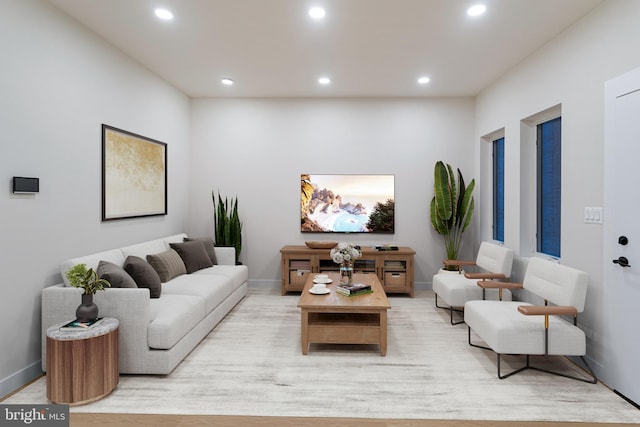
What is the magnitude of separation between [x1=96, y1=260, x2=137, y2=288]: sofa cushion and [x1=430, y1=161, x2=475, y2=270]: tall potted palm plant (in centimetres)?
399

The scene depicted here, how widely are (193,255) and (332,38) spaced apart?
2.93 m

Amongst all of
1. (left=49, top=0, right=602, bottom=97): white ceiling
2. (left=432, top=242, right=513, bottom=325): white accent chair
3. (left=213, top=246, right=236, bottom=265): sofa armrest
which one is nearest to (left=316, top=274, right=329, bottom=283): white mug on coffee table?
(left=432, top=242, right=513, bottom=325): white accent chair

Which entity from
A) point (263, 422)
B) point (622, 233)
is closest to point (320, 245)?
point (263, 422)

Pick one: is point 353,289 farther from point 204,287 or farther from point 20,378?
point 20,378

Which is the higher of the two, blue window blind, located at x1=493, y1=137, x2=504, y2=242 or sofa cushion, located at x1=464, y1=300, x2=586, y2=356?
blue window blind, located at x1=493, y1=137, x2=504, y2=242

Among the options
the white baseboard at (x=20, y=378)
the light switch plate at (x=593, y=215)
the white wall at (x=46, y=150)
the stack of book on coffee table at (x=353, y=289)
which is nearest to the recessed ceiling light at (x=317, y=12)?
the white wall at (x=46, y=150)

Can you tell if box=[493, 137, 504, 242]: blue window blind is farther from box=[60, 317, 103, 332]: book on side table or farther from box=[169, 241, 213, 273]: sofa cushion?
box=[60, 317, 103, 332]: book on side table

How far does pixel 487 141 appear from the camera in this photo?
5.46 m

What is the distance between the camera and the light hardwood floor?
2246mm

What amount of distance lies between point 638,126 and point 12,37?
435 cm

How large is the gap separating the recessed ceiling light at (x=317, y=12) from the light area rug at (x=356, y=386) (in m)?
2.89

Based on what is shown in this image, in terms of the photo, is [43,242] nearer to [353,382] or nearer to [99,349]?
[99,349]

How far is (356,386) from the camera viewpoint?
272 centimetres

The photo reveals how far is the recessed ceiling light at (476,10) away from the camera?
3020 mm
